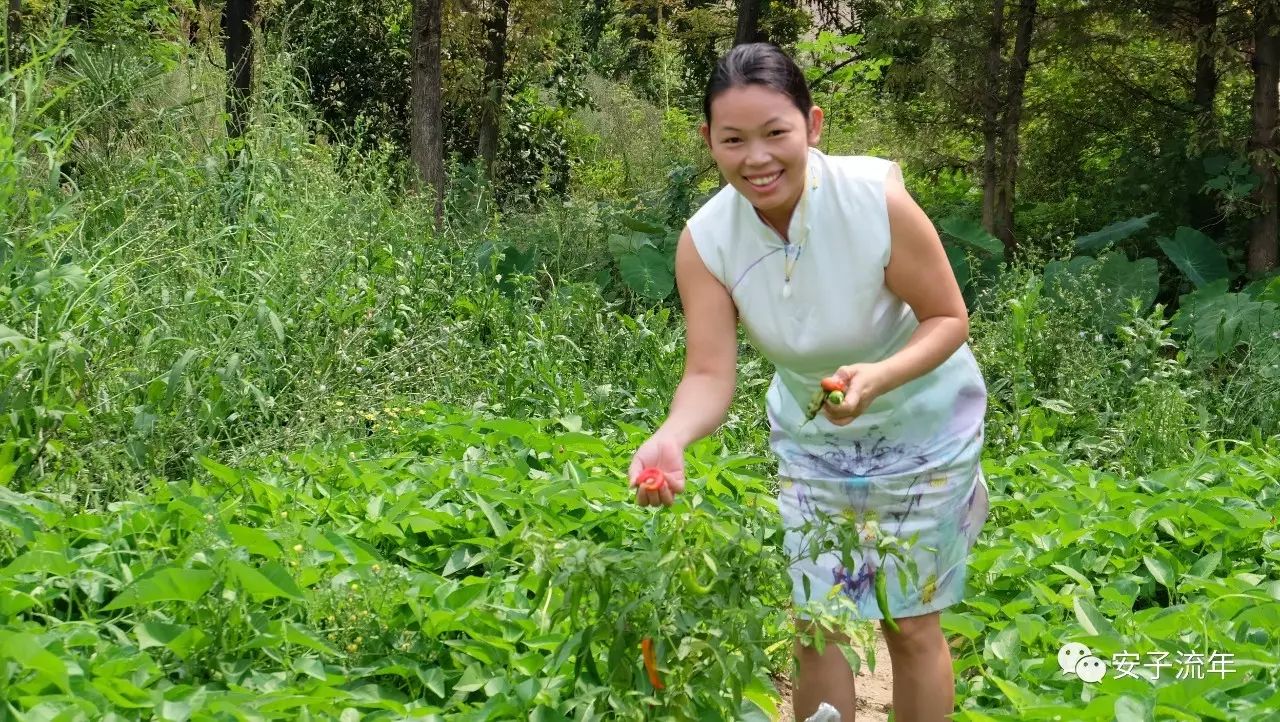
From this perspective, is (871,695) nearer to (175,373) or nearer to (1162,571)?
(1162,571)

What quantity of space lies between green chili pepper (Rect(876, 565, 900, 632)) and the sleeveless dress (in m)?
0.03

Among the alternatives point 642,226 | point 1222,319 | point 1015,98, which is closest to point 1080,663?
point 1222,319

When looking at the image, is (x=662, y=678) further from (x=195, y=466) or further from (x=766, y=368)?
(x=766, y=368)

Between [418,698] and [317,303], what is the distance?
2.35m

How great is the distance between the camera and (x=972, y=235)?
7441mm

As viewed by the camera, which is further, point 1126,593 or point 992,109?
point 992,109

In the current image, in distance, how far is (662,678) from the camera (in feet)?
7.36

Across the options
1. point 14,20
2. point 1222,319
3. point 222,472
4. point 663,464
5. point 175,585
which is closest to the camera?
point 663,464

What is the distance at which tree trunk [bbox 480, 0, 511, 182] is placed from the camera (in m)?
11.3

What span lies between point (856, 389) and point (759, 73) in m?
0.62

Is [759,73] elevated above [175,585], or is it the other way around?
[759,73]

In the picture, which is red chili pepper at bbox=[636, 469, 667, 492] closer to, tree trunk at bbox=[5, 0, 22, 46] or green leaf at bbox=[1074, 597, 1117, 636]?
green leaf at bbox=[1074, 597, 1117, 636]

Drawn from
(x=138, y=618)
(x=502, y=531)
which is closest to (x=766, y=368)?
(x=502, y=531)

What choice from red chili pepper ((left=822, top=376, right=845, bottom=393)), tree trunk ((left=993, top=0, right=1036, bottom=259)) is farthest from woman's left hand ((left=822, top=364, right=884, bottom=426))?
tree trunk ((left=993, top=0, right=1036, bottom=259))
